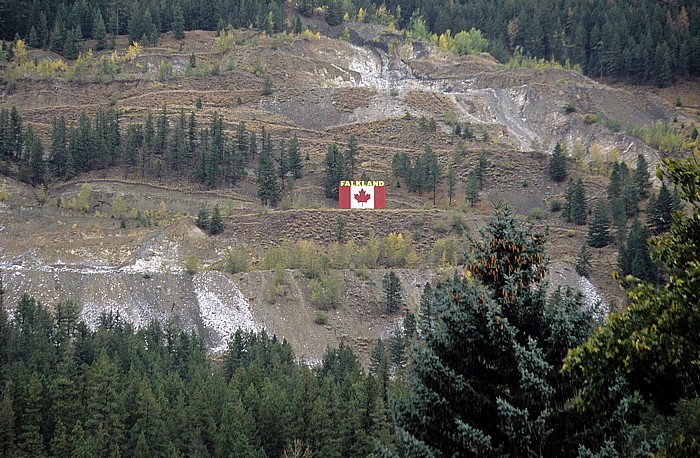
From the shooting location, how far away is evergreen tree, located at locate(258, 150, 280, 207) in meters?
116

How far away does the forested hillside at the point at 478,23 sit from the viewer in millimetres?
158625

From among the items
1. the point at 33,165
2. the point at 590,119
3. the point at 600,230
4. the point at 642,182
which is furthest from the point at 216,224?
the point at 590,119

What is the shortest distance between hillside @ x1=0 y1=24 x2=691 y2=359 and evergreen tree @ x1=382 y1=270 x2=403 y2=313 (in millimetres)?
812

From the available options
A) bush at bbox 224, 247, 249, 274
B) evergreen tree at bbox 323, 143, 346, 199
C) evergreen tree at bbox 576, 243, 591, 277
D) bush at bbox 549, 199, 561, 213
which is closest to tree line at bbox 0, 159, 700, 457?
bush at bbox 224, 247, 249, 274

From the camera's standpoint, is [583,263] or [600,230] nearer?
[583,263]

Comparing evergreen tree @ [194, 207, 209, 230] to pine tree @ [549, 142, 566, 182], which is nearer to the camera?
evergreen tree @ [194, 207, 209, 230]

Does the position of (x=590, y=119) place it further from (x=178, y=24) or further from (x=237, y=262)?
(x=178, y=24)

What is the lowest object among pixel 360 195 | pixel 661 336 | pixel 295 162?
pixel 360 195

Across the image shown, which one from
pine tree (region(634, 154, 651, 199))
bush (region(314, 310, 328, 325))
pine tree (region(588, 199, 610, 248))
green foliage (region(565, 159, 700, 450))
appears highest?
green foliage (region(565, 159, 700, 450))

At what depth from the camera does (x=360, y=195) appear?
113812 millimetres

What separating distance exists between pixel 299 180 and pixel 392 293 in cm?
3439

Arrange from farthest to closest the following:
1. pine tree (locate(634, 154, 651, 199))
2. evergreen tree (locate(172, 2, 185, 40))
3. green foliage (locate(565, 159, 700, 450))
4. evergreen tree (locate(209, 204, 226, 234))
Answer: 1. evergreen tree (locate(172, 2, 185, 40))
2. pine tree (locate(634, 154, 651, 199))
3. evergreen tree (locate(209, 204, 226, 234))
4. green foliage (locate(565, 159, 700, 450))

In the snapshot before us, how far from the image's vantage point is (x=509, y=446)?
48.9 feet

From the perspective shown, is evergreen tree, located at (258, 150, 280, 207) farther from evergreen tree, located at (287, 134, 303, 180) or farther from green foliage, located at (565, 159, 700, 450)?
green foliage, located at (565, 159, 700, 450)
